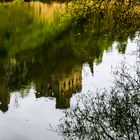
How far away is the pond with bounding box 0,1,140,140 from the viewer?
3372 centimetres

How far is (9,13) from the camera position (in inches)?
3839

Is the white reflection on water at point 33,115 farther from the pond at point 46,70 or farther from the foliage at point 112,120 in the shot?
the foliage at point 112,120

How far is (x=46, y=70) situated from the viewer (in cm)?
5616

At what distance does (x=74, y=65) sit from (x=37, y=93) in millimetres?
18420

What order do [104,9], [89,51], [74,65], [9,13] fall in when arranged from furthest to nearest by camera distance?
[9,13]
[89,51]
[74,65]
[104,9]

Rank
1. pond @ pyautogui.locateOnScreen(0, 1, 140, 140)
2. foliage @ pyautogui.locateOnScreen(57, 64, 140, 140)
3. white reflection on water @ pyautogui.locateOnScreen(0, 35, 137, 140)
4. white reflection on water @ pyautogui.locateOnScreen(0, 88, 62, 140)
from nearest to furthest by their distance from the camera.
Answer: foliage @ pyautogui.locateOnScreen(57, 64, 140, 140), white reflection on water @ pyautogui.locateOnScreen(0, 88, 62, 140), white reflection on water @ pyautogui.locateOnScreen(0, 35, 137, 140), pond @ pyautogui.locateOnScreen(0, 1, 140, 140)

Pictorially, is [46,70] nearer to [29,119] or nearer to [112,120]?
[29,119]

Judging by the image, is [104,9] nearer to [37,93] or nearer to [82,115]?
[82,115]

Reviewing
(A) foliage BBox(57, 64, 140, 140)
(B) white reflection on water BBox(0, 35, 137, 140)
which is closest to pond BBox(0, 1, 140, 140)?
(B) white reflection on water BBox(0, 35, 137, 140)

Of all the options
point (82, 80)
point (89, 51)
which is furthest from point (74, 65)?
point (82, 80)

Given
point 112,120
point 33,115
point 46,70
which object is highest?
point 112,120

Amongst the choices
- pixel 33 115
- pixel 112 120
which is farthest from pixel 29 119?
pixel 112 120

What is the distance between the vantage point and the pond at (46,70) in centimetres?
3372

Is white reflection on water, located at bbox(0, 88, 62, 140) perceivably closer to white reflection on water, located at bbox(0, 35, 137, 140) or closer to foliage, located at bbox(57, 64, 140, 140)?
white reflection on water, located at bbox(0, 35, 137, 140)
